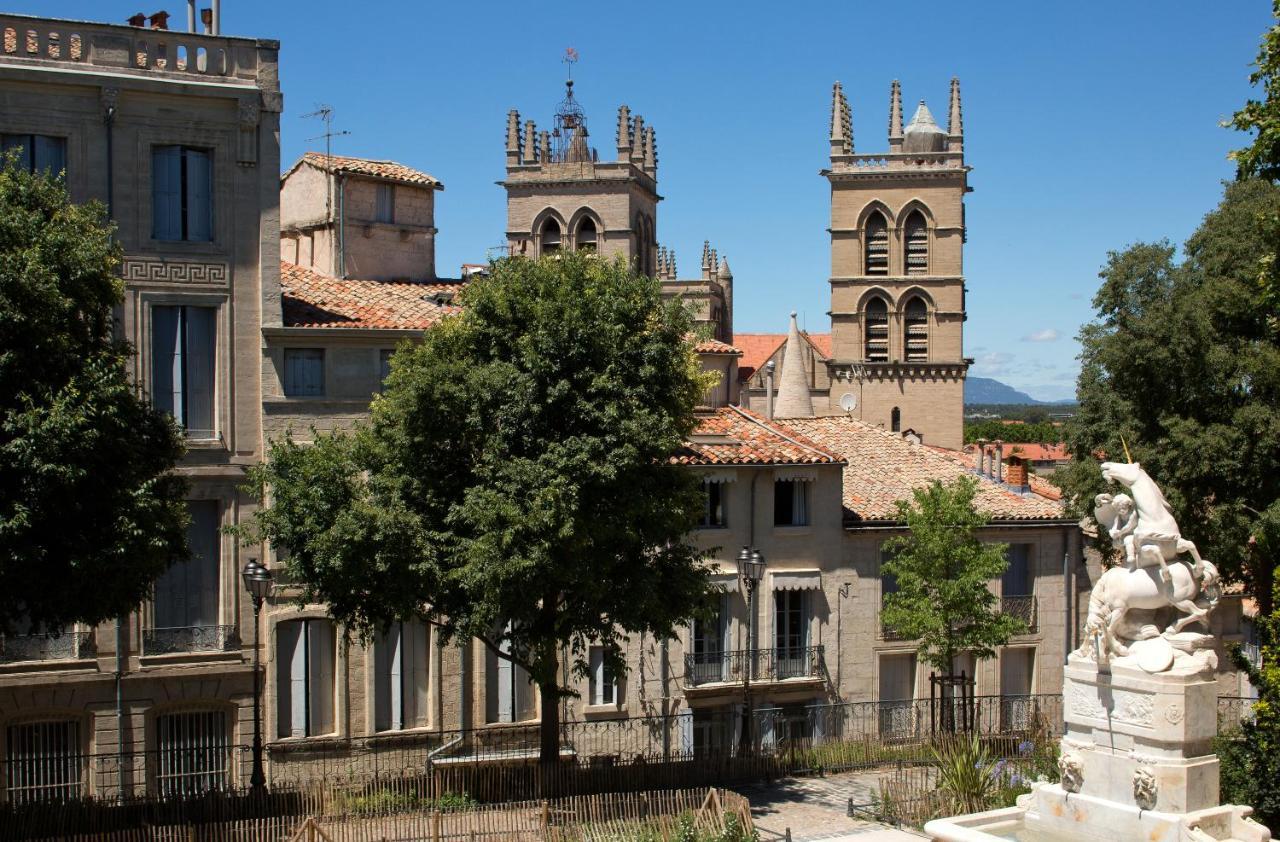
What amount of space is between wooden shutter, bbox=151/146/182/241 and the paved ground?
14600 mm

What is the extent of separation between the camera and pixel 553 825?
21531 millimetres

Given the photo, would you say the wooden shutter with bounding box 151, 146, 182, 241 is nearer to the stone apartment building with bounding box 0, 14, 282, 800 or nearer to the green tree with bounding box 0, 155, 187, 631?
the stone apartment building with bounding box 0, 14, 282, 800

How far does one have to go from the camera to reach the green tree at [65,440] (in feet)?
64.5

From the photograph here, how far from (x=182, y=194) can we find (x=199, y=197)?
32 centimetres

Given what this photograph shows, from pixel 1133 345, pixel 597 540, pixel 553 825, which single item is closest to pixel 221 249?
pixel 597 540

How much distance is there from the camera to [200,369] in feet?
95.3

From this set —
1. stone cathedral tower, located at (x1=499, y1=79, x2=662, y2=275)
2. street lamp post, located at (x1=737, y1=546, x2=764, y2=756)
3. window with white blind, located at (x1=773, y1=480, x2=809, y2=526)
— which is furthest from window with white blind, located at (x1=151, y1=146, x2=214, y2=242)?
stone cathedral tower, located at (x1=499, y1=79, x2=662, y2=275)

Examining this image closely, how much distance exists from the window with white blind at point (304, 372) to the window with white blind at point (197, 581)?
107 inches

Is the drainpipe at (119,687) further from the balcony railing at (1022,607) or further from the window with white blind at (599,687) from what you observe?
the balcony railing at (1022,607)

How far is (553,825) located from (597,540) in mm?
4624

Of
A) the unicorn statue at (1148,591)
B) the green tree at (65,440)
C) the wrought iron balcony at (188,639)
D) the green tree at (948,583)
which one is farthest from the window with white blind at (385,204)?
the unicorn statue at (1148,591)

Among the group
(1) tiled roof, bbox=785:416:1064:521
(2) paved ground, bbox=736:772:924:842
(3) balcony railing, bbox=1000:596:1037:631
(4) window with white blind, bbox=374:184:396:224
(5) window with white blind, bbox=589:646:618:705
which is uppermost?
(4) window with white blind, bbox=374:184:396:224

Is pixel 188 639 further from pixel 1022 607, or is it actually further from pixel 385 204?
pixel 1022 607

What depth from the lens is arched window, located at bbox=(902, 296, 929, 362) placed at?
94625 millimetres
